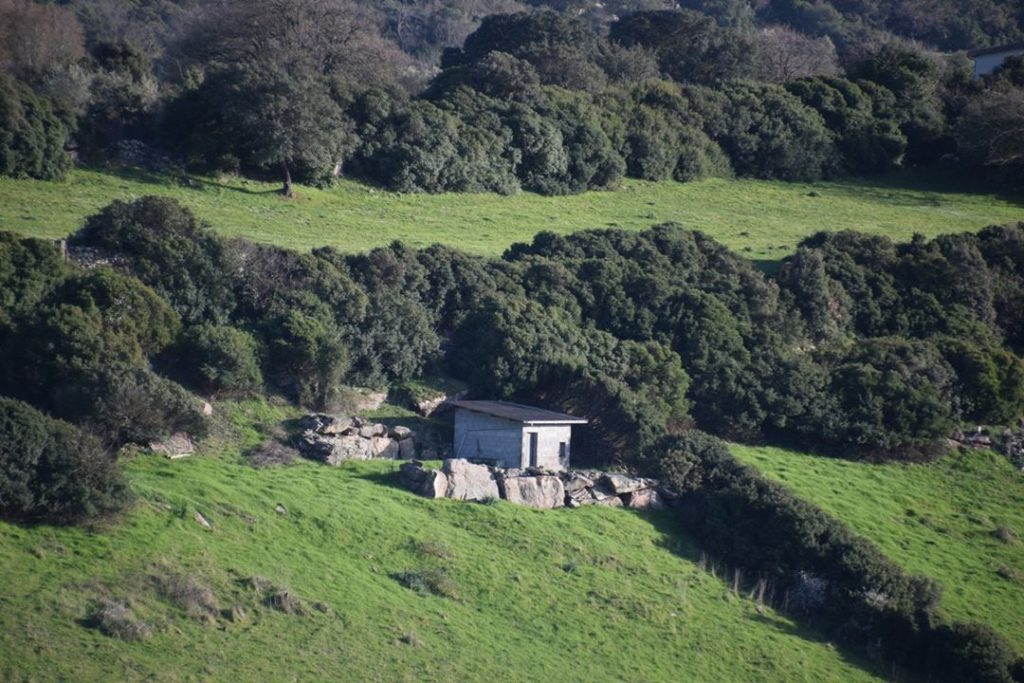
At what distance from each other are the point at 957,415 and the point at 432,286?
61.3 ft

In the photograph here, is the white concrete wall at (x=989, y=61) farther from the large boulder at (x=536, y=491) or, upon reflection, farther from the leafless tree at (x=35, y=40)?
the large boulder at (x=536, y=491)

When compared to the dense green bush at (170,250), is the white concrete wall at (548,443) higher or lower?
lower

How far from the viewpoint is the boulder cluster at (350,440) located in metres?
35.4

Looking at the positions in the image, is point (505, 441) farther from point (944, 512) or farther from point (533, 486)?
point (944, 512)

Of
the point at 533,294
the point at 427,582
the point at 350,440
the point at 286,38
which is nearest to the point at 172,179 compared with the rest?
the point at 533,294

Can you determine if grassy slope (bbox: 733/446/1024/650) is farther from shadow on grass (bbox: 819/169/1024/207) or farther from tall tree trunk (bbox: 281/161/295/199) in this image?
shadow on grass (bbox: 819/169/1024/207)

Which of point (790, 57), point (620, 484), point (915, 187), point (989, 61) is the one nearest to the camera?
point (620, 484)

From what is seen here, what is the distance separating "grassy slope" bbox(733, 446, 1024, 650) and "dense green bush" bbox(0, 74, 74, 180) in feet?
84.9

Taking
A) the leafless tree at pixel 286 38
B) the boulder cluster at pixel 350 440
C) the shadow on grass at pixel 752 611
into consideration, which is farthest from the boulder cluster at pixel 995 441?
the leafless tree at pixel 286 38

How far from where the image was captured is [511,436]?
1495 inches

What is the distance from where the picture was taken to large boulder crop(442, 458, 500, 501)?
34500 millimetres

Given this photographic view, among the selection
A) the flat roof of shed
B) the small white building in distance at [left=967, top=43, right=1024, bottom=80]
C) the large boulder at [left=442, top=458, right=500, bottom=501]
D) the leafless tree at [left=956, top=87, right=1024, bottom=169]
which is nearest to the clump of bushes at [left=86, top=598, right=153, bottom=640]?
the large boulder at [left=442, top=458, right=500, bottom=501]

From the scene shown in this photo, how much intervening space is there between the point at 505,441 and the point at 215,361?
8149mm

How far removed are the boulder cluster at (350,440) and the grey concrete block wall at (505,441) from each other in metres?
1.43
